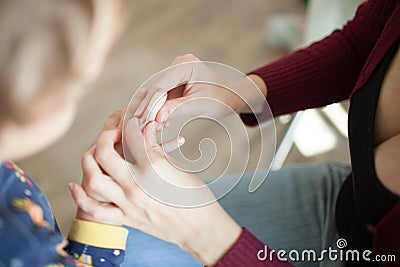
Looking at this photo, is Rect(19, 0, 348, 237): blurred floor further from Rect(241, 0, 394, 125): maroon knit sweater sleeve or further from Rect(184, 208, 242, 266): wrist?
Rect(184, 208, 242, 266): wrist

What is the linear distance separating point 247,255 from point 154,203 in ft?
0.44

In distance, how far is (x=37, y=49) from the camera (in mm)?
376

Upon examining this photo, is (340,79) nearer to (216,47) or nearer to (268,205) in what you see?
(268,205)

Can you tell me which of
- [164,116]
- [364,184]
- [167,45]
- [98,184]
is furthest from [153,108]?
[167,45]

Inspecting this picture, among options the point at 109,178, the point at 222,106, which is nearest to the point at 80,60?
the point at 109,178

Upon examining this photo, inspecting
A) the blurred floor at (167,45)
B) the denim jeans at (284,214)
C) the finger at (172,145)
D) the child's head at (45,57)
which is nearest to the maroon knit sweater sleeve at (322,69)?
the denim jeans at (284,214)

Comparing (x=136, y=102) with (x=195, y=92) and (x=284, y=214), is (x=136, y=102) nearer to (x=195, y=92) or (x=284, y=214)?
(x=195, y=92)

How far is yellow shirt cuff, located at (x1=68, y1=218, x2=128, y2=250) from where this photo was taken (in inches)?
26.1

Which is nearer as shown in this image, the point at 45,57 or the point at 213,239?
the point at 45,57

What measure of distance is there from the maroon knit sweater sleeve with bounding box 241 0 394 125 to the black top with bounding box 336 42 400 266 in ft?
0.44

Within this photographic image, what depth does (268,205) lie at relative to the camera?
34.5 inches

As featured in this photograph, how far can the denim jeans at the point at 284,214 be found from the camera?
812mm

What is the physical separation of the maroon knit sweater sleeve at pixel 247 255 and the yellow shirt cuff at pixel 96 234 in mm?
127

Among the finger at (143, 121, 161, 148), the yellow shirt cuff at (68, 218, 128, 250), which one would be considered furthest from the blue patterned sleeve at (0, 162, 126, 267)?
the finger at (143, 121, 161, 148)
